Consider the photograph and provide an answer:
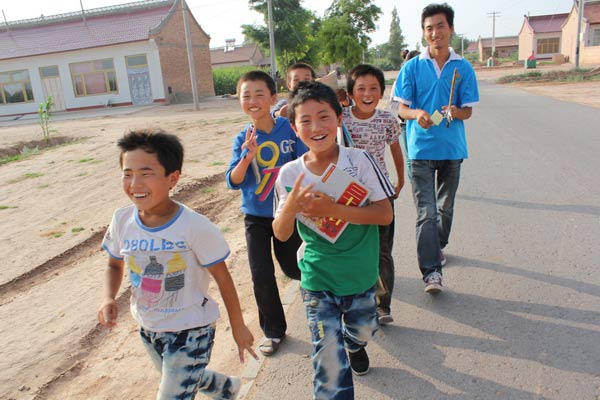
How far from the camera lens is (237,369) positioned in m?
3.18

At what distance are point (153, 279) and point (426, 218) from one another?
7.52 feet

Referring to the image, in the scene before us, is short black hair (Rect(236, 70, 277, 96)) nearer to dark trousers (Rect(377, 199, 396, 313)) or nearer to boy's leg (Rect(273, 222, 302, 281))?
boy's leg (Rect(273, 222, 302, 281))

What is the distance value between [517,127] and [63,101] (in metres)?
30.5

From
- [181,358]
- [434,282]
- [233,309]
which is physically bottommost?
[434,282]

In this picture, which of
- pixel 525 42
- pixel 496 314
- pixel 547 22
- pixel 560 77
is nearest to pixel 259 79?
pixel 496 314

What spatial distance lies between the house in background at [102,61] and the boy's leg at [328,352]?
104 feet

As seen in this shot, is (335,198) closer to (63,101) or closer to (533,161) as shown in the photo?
(533,161)

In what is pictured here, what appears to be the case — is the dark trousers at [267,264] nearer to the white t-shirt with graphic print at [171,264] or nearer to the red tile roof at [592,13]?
the white t-shirt with graphic print at [171,264]

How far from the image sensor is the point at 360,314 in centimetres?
257

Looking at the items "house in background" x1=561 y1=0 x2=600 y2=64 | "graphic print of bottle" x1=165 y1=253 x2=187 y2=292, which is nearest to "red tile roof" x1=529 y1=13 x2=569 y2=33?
"house in background" x1=561 y1=0 x2=600 y2=64

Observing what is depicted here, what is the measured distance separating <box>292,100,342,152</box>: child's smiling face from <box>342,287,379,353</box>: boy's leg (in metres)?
0.81

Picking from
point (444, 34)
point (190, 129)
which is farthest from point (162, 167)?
point (190, 129)

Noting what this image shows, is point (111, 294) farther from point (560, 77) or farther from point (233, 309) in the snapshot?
point (560, 77)

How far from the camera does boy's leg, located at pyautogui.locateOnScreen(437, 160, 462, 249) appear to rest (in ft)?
12.9
